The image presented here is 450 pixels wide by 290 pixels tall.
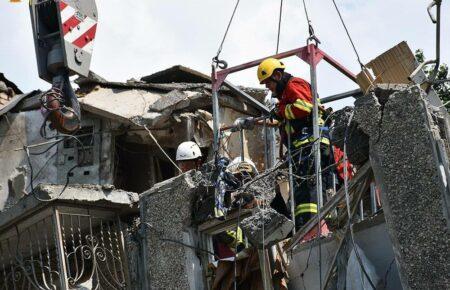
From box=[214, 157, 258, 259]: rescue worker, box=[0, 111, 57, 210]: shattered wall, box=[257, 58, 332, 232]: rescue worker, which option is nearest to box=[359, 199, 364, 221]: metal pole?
box=[257, 58, 332, 232]: rescue worker

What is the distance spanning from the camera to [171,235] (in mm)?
10281

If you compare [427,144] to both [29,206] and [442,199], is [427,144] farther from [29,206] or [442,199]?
[29,206]

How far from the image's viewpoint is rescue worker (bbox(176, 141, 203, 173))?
11688mm

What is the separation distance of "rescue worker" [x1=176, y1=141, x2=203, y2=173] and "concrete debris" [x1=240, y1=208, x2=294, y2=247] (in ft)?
8.14

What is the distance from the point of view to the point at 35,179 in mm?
14945

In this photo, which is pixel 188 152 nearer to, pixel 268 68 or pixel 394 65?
pixel 268 68

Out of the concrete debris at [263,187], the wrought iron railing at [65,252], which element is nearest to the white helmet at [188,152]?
the wrought iron railing at [65,252]

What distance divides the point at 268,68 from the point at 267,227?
246 cm

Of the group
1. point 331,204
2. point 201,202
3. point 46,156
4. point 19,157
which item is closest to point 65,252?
point 201,202

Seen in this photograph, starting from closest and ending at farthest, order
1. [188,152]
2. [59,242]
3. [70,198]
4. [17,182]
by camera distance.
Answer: [70,198], [59,242], [188,152], [17,182]

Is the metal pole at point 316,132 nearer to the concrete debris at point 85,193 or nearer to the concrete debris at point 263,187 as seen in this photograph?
the concrete debris at point 263,187

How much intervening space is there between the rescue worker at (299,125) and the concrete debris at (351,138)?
0.94 m

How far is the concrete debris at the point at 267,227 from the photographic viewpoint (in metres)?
9.07

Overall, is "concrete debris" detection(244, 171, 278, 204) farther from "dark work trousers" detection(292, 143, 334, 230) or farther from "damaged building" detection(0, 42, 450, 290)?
"dark work trousers" detection(292, 143, 334, 230)
